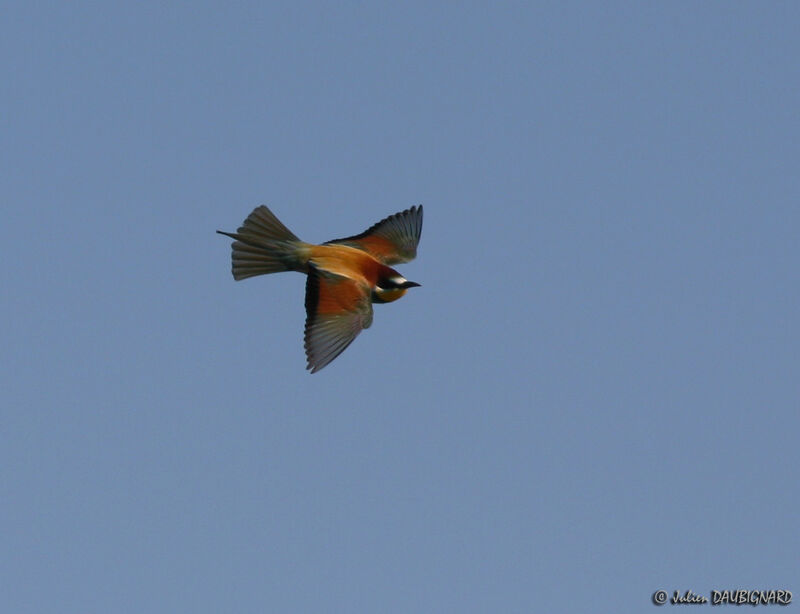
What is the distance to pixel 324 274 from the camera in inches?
404

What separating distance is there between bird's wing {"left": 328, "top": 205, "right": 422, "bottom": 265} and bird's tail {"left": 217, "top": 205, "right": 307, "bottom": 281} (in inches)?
53.1

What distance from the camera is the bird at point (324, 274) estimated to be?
373 inches

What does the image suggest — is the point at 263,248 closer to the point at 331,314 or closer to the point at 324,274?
the point at 324,274

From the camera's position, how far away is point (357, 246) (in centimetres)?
1198

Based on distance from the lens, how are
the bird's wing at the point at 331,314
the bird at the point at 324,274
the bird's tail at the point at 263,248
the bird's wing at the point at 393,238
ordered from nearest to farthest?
the bird's wing at the point at 331,314 → the bird at the point at 324,274 → the bird's tail at the point at 263,248 → the bird's wing at the point at 393,238

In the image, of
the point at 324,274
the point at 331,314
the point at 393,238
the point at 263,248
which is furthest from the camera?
the point at 393,238

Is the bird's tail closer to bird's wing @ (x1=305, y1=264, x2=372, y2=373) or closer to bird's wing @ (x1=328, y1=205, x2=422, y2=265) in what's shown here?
bird's wing @ (x1=305, y1=264, x2=372, y2=373)

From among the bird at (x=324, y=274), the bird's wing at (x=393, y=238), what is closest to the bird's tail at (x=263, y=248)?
the bird at (x=324, y=274)

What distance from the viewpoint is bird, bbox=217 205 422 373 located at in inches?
373

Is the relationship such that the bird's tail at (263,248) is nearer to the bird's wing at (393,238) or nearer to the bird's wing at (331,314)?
the bird's wing at (331,314)

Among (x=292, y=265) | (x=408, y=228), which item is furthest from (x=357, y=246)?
(x=292, y=265)

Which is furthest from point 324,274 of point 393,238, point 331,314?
point 393,238

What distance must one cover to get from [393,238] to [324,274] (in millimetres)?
2086

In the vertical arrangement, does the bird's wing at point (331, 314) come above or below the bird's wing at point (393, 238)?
below
